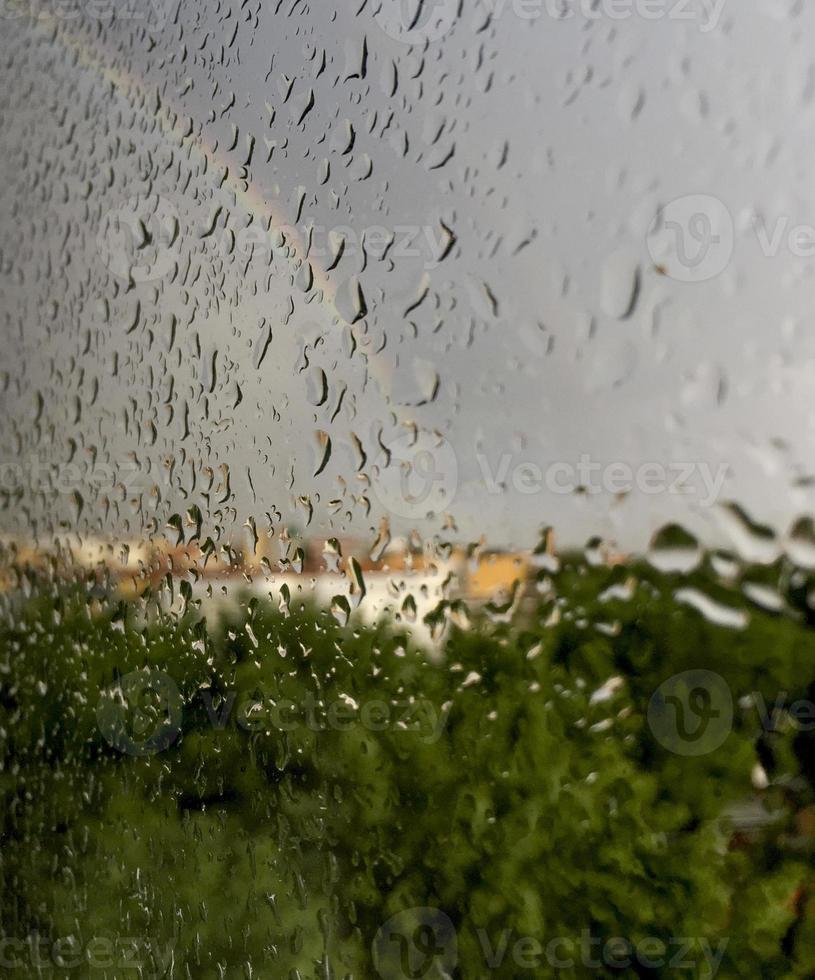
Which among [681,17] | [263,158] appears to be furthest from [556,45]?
[263,158]

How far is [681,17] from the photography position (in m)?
0.48

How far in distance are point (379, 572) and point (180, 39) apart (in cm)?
63

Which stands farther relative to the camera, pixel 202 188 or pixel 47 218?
pixel 47 218

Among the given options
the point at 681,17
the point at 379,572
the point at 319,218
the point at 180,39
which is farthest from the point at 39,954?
the point at 681,17

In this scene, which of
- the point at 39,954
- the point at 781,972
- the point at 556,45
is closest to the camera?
the point at 781,972

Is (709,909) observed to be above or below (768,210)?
below

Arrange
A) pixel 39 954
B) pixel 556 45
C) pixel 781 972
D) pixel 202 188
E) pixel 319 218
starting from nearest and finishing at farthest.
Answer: pixel 781 972, pixel 556 45, pixel 319 218, pixel 202 188, pixel 39 954

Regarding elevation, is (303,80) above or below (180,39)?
below

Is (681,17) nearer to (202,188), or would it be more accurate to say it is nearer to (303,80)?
(303,80)

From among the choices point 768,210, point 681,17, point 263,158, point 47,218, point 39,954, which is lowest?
Result: point 39,954

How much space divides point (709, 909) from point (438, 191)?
455 millimetres

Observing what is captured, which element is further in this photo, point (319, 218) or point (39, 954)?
point (39, 954)

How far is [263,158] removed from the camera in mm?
798

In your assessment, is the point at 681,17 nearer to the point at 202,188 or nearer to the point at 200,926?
the point at 202,188
